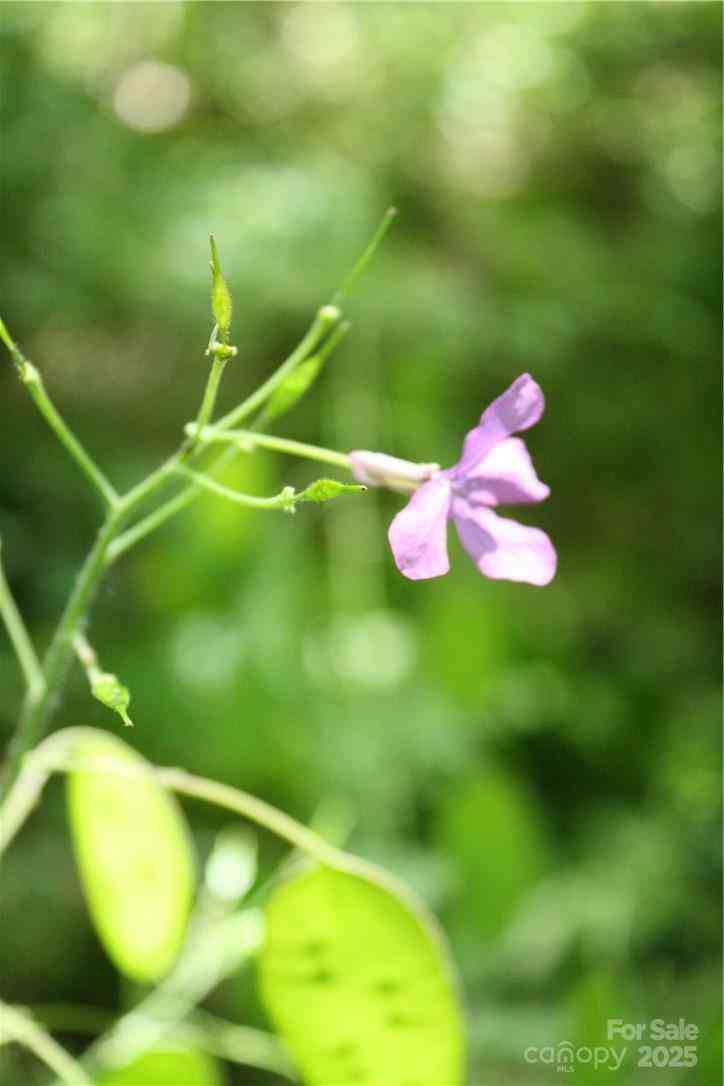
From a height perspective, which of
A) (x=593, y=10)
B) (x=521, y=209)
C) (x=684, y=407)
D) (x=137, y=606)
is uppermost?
(x=593, y=10)

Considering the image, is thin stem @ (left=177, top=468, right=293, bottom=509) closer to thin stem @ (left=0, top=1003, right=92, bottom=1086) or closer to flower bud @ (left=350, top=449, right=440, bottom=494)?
flower bud @ (left=350, top=449, right=440, bottom=494)

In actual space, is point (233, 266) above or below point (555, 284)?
below

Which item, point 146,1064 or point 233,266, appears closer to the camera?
point 146,1064

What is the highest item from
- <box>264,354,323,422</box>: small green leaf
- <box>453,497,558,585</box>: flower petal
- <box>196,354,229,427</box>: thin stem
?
<box>264,354,323,422</box>: small green leaf

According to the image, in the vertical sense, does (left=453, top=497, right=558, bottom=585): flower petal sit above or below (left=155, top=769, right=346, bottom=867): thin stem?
above

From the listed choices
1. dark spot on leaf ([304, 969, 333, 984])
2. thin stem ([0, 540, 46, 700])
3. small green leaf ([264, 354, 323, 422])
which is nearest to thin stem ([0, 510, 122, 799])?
thin stem ([0, 540, 46, 700])

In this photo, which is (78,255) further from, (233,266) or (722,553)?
(722,553)

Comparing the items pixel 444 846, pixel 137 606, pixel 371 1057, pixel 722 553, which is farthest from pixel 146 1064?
pixel 722 553
